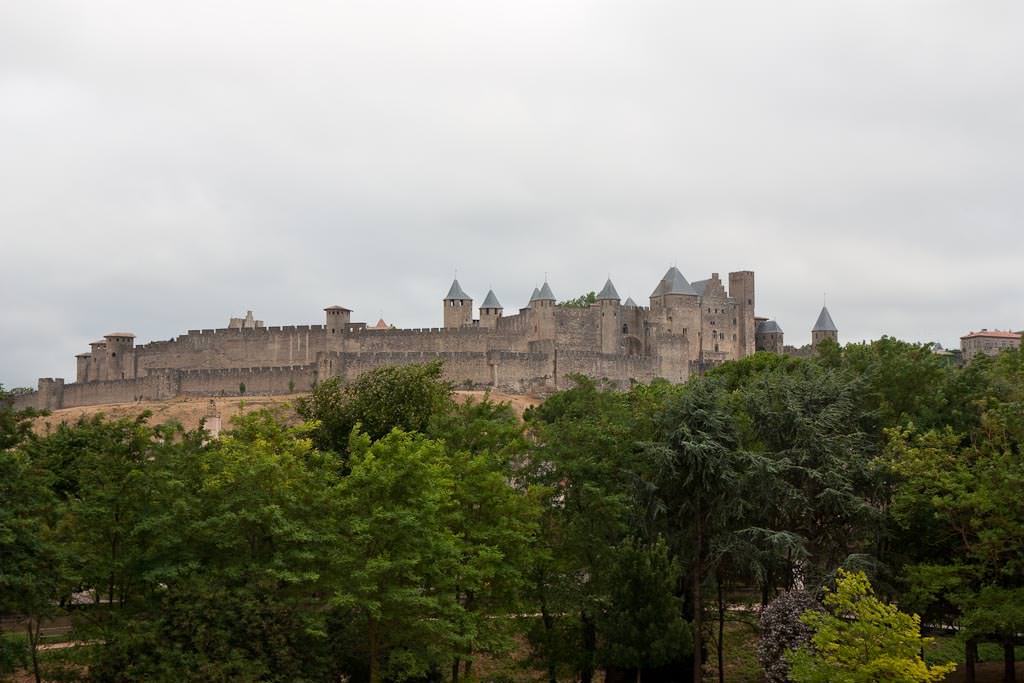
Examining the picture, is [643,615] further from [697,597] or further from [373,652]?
[373,652]

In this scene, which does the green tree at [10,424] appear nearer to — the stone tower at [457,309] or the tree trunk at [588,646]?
the tree trunk at [588,646]

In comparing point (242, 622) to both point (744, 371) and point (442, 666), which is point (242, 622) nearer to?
point (442, 666)

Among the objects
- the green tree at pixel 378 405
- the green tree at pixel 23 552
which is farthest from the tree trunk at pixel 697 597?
the green tree at pixel 23 552

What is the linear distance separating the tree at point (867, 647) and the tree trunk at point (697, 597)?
18.0 ft

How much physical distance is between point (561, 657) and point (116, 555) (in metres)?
12.3

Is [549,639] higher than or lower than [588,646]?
higher

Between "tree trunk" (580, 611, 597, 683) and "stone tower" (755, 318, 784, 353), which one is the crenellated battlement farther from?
"tree trunk" (580, 611, 597, 683)

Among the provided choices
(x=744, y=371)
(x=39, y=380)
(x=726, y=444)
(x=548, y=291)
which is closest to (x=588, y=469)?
(x=726, y=444)

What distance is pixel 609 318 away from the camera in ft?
395

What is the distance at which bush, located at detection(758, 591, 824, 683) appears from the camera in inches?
1281

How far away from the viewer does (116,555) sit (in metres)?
29.3

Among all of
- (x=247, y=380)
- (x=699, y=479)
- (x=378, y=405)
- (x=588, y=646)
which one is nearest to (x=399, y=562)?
(x=588, y=646)

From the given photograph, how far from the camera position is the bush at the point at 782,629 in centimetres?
3253

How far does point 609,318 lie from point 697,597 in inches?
3374
